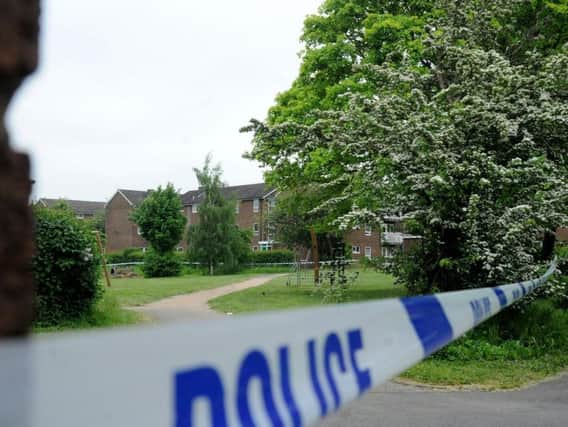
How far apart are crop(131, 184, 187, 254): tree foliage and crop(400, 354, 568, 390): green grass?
125 ft

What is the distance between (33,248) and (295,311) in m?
0.80

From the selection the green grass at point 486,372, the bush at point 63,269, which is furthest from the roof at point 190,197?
the green grass at point 486,372

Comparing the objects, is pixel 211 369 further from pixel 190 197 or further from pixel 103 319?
pixel 190 197

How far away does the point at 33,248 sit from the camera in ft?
2.06

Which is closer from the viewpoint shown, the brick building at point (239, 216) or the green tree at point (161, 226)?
the green tree at point (161, 226)

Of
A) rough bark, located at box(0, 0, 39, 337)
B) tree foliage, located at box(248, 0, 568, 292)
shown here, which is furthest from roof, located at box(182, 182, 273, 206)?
rough bark, located at box(0, 0, 39, 337)

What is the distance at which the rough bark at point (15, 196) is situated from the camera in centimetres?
59

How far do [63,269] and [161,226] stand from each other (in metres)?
33.8

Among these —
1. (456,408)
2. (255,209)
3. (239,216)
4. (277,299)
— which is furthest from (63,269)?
(239,216)

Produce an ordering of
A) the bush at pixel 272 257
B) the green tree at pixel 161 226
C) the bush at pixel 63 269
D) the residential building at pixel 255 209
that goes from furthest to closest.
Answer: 1. the residential building at pixel 255 209
2. the bush at pixel 272 257
3. the green tree at pixel 161 226
4. the bush at pixel 63 269

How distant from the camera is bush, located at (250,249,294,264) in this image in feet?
191

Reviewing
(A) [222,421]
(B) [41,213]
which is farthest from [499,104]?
(A) [222,421]

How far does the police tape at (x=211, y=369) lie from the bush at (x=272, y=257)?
56251 mm

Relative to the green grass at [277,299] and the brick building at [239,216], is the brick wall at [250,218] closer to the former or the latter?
the brick building at [239,216]
